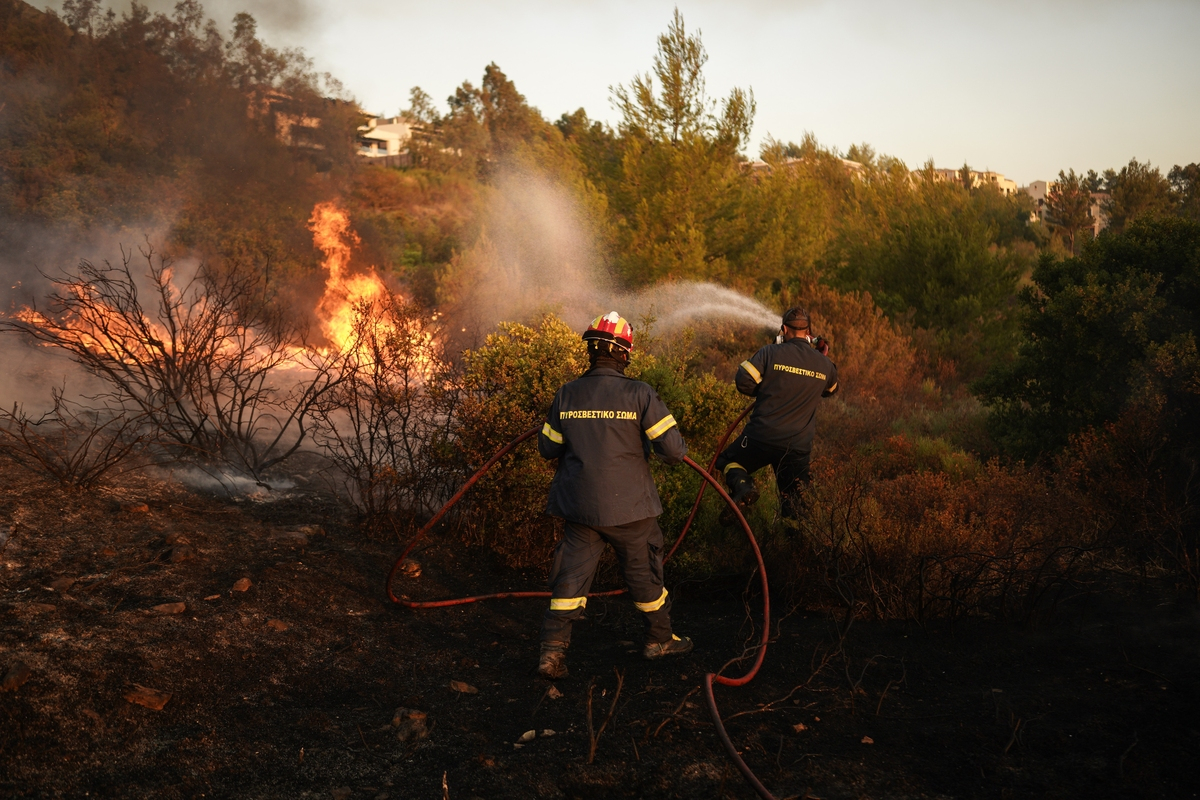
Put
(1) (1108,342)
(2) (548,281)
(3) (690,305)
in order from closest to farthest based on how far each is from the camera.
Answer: (1) (1108,342) < (3) (690,305) < (2) (548,281)

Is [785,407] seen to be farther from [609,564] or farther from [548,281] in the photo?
[548,281]

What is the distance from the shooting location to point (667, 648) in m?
4.48

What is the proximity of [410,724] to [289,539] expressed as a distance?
8.33 feet

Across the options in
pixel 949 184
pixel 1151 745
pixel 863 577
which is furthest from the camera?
pixel 949 184

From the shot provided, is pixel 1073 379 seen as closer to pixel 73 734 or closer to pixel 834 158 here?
pixel 73 734

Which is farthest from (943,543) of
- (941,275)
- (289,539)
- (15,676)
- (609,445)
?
(941,275)

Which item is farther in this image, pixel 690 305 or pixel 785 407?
pixel 690 305

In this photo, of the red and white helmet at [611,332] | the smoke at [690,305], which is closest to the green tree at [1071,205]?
the smoke at [690,305]

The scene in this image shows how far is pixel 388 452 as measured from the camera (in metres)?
6.36

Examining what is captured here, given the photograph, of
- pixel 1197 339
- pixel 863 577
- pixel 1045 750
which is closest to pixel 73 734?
pixel 1045 750

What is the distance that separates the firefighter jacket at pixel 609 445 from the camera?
424 centimetres

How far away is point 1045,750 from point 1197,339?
4810 millimetres

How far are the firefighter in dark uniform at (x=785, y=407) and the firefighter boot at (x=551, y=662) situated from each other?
6.65ft

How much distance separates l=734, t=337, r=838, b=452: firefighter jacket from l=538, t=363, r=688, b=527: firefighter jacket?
170 centimetres
